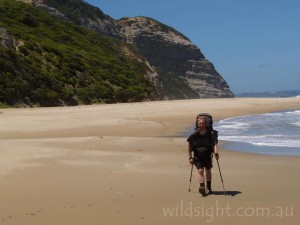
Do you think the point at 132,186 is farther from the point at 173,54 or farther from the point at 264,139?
the point at 173,54

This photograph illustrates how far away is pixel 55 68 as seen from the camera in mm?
41312

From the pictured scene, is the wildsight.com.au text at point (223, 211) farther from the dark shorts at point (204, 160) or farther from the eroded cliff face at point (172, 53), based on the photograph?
the eroded cliff face at point (172, 53)

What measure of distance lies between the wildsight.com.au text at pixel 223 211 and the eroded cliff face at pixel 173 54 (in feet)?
356

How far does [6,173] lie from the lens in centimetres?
798

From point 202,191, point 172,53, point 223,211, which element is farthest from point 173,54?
point 223,211

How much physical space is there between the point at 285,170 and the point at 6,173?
196 inches

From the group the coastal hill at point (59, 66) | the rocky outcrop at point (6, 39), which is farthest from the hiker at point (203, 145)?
the rocky outcrop at point (6, 39)

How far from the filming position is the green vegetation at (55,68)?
35344 millimetres

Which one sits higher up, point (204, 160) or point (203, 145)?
point (203, 145)

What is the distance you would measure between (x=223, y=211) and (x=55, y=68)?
37.1 m

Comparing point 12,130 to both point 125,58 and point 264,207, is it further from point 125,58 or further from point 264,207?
point 125,58

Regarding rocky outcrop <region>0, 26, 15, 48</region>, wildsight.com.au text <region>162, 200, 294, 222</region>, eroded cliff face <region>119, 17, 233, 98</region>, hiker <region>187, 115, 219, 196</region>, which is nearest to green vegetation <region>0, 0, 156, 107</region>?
rocky outcrop <region>0, 26, 15, 48</region>

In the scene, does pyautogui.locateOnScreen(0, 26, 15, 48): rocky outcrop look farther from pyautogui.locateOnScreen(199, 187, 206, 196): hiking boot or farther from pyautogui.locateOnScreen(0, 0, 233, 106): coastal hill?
pyautogui.locateOnScreen(199, 187, 206, 196): hiking boot

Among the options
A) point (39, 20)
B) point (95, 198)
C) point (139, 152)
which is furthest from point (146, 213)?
point (39, 20)
